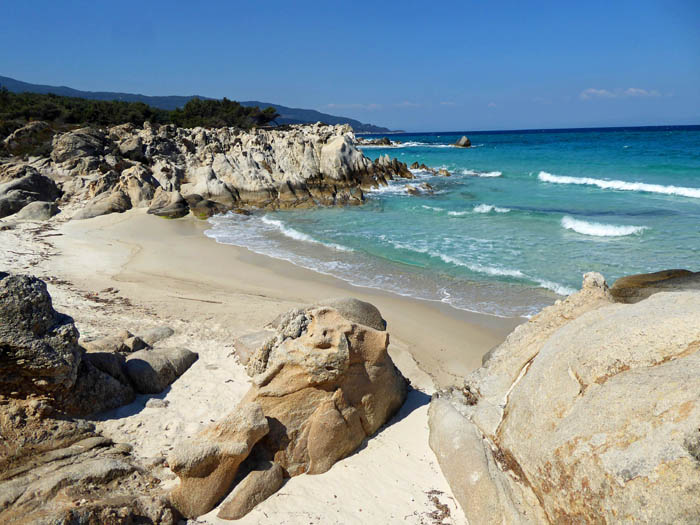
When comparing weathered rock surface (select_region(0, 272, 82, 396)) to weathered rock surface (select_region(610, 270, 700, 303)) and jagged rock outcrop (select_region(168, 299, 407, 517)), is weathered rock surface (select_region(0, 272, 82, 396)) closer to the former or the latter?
jagged rock outcrop (select_region(168, 299, 407, 517))

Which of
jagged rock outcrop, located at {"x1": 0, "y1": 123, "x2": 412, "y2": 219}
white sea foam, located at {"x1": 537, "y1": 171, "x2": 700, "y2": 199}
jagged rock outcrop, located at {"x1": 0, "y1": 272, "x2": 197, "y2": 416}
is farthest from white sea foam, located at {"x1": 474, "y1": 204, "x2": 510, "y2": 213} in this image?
jagged rock outcrop, located at {"x1": 0, "y1": 272, "x2": 197, "y2": 416}

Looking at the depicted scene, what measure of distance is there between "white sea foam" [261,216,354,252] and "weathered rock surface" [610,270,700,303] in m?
8.62

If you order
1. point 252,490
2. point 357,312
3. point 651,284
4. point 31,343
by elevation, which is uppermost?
point 31,343

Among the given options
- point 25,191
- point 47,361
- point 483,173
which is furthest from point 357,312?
point 483,173

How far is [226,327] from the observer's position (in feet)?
28.4

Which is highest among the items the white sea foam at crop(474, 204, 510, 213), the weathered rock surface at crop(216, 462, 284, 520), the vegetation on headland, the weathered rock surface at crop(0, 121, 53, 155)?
the vegetation on headland

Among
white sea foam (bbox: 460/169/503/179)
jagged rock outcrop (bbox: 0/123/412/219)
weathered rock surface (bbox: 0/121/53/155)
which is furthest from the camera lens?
white sea foam (bbox: 460/169/503/179)

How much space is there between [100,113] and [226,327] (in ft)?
157

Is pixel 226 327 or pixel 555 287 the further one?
pixel 555 287

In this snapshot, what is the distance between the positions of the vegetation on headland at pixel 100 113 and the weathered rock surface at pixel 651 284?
1480 inches

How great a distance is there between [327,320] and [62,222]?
17562 millimetres

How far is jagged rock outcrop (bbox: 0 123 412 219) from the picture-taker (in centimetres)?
2200

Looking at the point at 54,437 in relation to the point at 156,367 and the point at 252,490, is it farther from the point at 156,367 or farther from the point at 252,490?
the point at 252,490

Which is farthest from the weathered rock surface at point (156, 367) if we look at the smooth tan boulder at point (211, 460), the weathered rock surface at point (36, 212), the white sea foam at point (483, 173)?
the white sea foam at point (483, 173)
